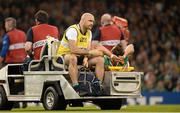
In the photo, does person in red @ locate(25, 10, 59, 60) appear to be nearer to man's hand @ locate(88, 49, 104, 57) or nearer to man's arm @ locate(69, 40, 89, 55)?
man's arm @ locate(69, 40, 89, 55)

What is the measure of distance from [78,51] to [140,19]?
16.0 meters

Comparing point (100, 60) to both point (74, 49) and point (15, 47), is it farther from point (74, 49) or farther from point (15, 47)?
point (15, 47)

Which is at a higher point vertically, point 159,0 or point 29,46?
point 159,0

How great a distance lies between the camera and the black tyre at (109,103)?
18.8m

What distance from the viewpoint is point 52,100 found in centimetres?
1781

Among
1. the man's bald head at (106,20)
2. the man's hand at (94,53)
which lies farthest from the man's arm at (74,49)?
the man's bald head at (106,20)

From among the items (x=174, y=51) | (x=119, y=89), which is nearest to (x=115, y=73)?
(x=119, y=89)

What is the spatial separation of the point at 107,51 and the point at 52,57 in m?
1.23

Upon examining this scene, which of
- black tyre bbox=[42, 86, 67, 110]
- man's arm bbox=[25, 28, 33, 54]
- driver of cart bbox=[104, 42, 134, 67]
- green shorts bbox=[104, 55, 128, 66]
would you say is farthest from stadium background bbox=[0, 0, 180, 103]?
black tyre bbox=[42, 86, 67, 110]

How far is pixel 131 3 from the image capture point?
112 ft

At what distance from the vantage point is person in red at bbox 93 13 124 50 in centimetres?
1986

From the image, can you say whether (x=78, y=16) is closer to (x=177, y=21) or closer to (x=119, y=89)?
(x=177, y=21)

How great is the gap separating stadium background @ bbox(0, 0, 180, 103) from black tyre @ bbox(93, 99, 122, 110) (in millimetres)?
10151

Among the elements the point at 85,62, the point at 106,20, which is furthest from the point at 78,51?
the point at 106,20
